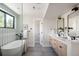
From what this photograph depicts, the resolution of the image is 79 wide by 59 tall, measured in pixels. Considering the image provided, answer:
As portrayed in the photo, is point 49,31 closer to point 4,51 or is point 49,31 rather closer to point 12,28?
point 12,28

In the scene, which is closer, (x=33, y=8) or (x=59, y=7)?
(x=59, y=7)

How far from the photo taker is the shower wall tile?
3208mm

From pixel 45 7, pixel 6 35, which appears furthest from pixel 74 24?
pixel 6 35

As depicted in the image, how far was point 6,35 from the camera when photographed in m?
3.41

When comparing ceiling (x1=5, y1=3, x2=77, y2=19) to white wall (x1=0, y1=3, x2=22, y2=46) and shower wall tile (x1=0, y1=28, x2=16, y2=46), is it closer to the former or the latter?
white wall (x1=0, y1=3, x2=22, y2=46)

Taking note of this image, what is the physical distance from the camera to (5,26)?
11.0 feet

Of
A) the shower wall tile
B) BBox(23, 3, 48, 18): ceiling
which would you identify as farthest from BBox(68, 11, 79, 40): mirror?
the shower wall tile

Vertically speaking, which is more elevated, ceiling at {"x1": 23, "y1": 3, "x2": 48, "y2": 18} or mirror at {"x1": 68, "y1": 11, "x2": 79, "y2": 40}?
ceiling at {"x1": 23, "y1": 3, "x2": 48, "y2": 18}

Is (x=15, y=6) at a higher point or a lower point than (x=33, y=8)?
lower

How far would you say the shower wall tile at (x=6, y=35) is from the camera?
3.21 m

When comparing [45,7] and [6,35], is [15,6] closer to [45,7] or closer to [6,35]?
[6,35]

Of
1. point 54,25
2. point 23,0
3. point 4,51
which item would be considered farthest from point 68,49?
point 54,25

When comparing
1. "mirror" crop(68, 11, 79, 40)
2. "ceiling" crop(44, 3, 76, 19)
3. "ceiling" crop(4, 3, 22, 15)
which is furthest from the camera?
"mirror" crop(68, 11, 79, 40)

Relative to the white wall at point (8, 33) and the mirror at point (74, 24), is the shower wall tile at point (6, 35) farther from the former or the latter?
the mirror at point (74, 24)
